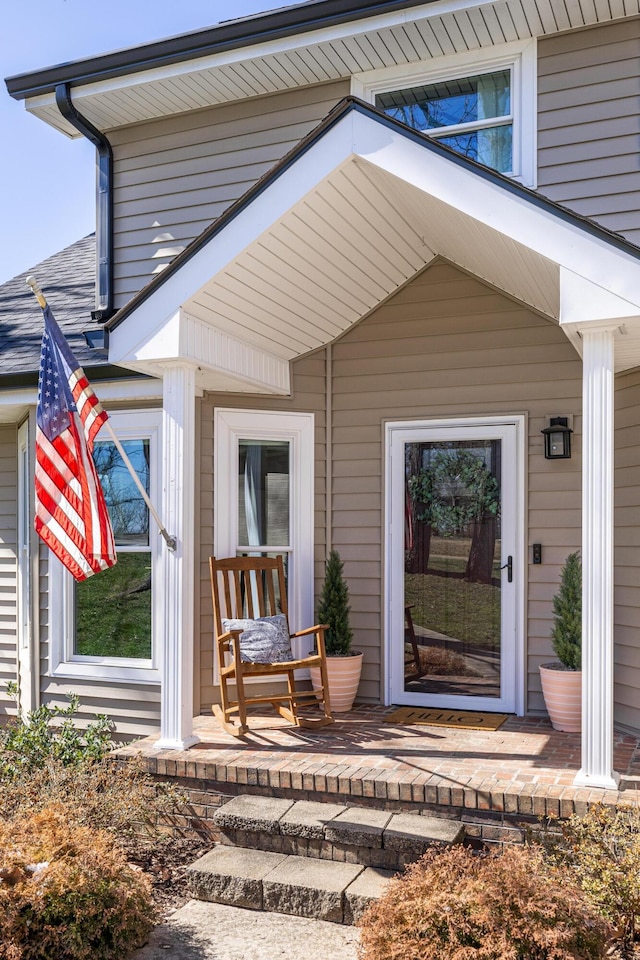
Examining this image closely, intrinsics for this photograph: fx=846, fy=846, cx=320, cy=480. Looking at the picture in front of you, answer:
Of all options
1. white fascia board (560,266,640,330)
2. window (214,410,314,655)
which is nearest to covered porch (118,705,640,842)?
window (214,410,314,655)

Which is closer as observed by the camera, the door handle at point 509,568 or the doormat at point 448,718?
the doormat at point 448,718

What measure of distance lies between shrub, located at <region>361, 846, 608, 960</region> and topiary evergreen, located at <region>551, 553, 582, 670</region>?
2200 mm

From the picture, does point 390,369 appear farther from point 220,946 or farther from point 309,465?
point 220,946

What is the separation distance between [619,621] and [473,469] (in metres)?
1.36

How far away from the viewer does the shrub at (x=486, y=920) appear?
9.25 ft

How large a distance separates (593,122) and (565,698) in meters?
3.59

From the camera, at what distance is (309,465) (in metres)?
6.13

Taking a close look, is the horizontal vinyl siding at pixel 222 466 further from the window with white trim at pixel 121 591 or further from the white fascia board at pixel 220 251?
the white fascia board at pixel 220 251

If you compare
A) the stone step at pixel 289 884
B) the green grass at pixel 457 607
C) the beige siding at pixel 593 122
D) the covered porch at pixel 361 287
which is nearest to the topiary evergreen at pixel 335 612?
the green grass at pixel 457 607

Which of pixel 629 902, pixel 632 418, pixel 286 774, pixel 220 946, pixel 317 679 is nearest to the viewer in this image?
pixel 629 902

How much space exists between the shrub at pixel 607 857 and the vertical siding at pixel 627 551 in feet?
5.47

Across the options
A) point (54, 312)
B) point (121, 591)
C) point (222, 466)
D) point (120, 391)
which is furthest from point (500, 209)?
point (54, 312)

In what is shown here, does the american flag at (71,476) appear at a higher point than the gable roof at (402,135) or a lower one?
lower

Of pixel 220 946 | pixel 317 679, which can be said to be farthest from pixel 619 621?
pixel 220 946
